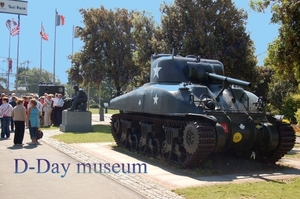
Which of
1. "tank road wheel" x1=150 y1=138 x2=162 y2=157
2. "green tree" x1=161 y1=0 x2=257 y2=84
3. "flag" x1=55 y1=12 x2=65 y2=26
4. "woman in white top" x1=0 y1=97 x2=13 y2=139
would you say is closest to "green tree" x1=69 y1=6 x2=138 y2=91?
"green tree" x1=161 y1=0 x2=257 y2=84

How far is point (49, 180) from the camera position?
29.5ft

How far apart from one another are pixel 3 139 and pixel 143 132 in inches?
252

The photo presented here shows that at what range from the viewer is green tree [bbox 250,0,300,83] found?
26.1ft

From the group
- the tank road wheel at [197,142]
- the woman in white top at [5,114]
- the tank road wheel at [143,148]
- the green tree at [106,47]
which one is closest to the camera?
the tank road wheel at [197,142]

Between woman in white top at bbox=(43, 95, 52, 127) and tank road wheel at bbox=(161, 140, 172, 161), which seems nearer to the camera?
tank road wheel at bbox=(161, 140, 172, 161)

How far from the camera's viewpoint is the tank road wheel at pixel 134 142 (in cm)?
1359

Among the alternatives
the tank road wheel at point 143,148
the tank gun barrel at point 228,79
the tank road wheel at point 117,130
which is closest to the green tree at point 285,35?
the tank gun barrel at point 228,79

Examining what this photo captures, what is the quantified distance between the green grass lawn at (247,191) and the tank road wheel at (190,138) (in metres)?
1.41

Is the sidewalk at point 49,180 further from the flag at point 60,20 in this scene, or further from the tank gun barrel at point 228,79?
the flag at point 60,20

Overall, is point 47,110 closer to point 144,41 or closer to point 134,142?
point 144,41

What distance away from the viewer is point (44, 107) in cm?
2247

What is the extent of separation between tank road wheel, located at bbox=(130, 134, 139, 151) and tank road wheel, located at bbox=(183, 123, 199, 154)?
3561mm

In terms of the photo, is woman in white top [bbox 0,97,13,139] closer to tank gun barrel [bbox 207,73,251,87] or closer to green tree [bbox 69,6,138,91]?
tank gun barrel [bbox 207,73,251,87]

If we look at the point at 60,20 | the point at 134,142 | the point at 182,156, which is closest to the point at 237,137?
the point at 182,156
